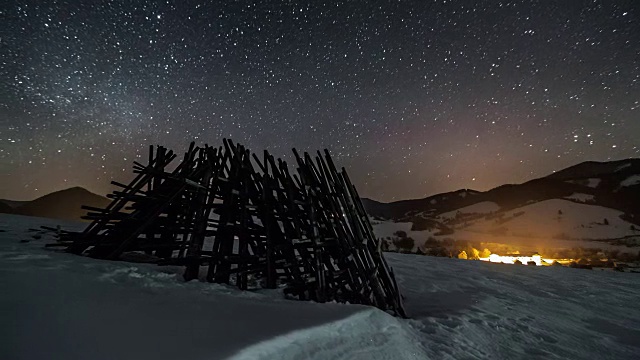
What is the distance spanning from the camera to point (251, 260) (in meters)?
4.82

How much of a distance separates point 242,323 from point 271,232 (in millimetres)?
2397

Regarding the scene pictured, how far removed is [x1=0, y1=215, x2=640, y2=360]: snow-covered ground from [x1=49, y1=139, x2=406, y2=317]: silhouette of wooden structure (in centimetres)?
50

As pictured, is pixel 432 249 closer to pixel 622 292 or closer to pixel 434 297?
pixel 622 292

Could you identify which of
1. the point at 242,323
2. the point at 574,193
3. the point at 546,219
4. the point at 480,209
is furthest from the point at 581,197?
the point at 242,323

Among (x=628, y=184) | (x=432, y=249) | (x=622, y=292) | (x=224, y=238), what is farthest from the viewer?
(x=628, y=184)

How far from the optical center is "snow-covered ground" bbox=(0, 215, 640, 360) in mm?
2029

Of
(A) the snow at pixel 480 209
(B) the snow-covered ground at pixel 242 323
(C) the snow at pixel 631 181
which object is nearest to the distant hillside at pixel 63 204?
(A) the snow at pixel 480 209

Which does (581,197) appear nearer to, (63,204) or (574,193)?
(574,193)

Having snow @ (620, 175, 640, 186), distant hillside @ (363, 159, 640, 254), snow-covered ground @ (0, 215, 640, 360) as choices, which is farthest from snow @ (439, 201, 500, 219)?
snow-covered ground @ (0, 215, 640, 360)

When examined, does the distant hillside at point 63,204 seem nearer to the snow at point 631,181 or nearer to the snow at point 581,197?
the snow at point 581,197

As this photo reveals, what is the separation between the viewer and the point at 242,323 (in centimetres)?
269

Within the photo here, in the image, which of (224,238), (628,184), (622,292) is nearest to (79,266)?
(224,238)

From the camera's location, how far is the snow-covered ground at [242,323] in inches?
79.9

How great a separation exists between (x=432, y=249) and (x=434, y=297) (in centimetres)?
1510
